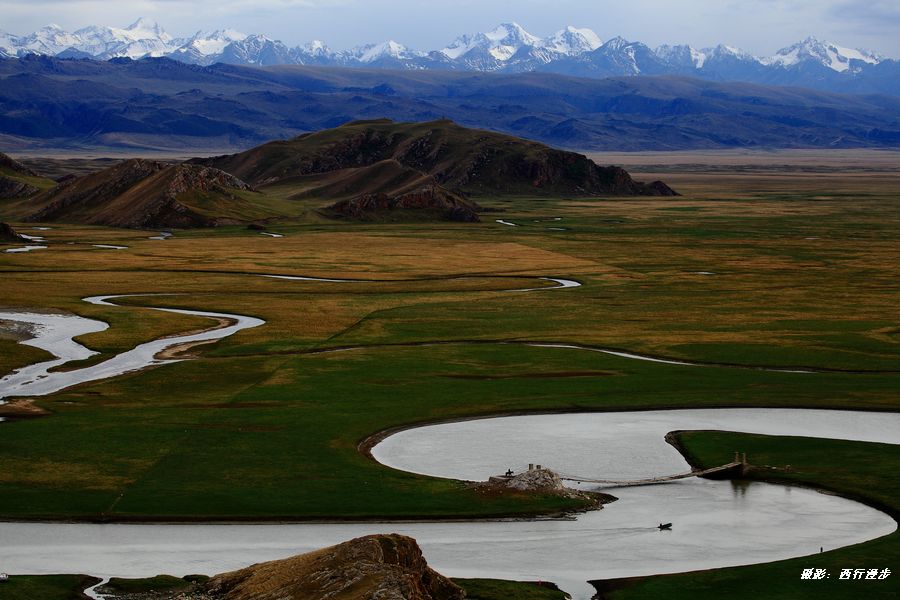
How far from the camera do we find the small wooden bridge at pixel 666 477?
4728 cm

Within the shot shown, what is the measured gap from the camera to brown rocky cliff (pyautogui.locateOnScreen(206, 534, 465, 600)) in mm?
29984

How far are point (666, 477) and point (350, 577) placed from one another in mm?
20692

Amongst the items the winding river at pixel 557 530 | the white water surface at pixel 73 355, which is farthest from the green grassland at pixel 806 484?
the white water surface at pixel 73 355

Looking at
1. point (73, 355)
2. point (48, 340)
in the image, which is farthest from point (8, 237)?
point (73, 355)

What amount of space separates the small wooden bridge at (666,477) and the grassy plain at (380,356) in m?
4.00

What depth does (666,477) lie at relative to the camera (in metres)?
48.1

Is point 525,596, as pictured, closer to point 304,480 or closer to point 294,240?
point 304,480

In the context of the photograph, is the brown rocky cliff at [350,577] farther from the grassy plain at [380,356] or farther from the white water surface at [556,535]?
the grassy plain at [380,356]

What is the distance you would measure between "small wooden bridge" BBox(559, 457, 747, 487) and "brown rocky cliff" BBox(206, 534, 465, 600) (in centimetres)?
1510

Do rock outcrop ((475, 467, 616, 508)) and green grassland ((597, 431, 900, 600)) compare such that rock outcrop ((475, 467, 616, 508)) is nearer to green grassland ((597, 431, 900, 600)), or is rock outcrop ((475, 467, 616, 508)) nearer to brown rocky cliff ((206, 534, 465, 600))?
green grassland ((597, 431, 900, 600))

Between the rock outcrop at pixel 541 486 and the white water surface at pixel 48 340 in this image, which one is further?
the white water surface at pixel 48 340

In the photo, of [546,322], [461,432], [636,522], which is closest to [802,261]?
[546,322]

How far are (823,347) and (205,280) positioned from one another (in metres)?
59.7

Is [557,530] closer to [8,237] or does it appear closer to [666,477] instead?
[666,477]
